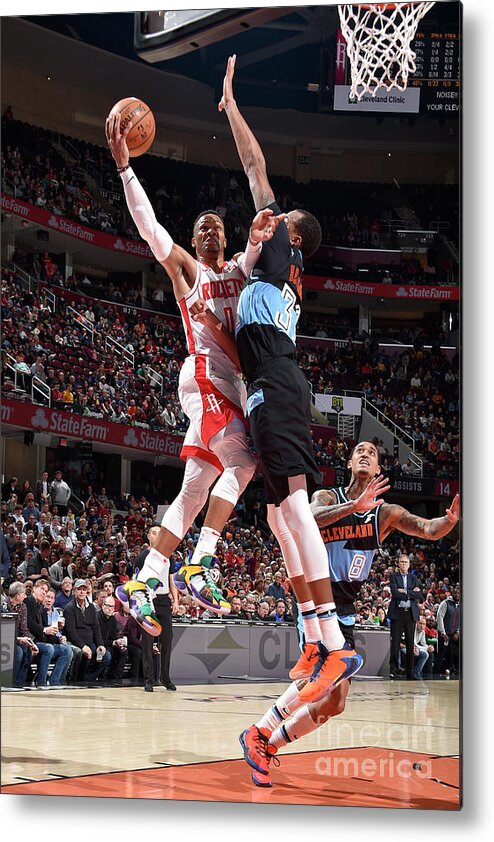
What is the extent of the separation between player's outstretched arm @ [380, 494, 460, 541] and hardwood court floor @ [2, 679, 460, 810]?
0.85 meters

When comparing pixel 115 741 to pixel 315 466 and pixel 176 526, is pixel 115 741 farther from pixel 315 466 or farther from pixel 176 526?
pixel 315 466

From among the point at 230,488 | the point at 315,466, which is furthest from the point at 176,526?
the point at 315,466

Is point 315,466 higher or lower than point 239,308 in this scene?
lower

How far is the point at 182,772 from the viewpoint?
5941 mm

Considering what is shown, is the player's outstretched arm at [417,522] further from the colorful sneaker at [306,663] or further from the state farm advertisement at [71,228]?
the state farm advertisement at [71,228]

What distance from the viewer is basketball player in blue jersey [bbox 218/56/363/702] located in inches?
232

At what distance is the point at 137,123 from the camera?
6336 mm

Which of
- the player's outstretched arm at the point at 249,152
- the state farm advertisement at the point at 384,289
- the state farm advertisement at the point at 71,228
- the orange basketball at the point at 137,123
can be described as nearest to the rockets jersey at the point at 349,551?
the state farm advertisement at the point at 384,289

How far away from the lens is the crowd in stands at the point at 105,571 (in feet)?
19.5

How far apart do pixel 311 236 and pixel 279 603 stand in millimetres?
2180

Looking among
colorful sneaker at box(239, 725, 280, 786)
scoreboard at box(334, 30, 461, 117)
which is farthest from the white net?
colorful sneaker at box(239, 725, 280, 786)

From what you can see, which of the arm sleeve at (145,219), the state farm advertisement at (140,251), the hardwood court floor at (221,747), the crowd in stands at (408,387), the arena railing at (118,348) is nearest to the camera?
the hardwood court floor at (221,747)

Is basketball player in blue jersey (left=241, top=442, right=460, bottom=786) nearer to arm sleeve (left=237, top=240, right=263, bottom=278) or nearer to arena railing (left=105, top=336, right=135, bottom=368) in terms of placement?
arm sleeve (left=237, top=240, right=263, bottom=278)

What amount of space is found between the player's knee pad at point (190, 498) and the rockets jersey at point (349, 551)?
0.73m
